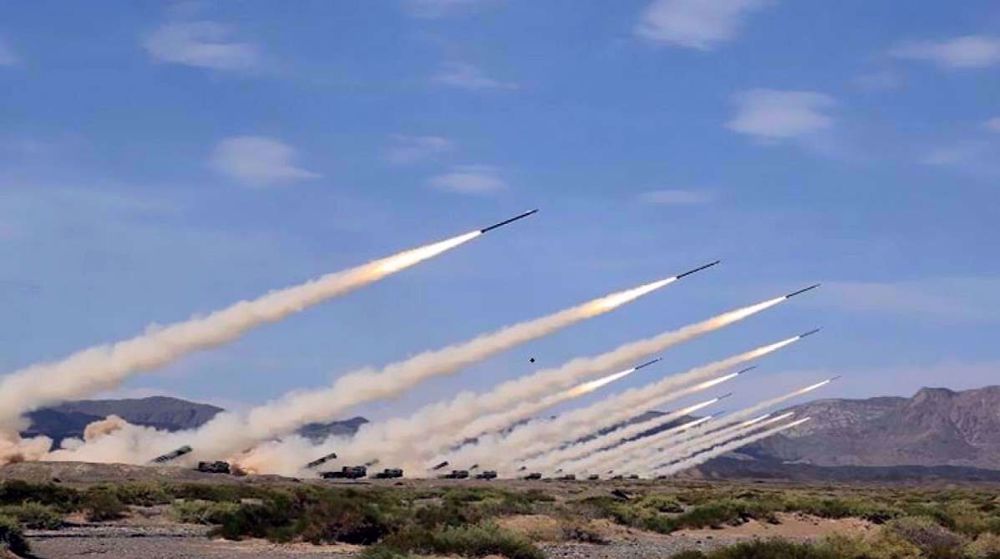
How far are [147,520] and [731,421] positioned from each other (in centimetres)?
7489

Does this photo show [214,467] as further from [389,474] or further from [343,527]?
[343,527]

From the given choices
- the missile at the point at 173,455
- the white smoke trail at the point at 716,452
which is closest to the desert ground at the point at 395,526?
the missile at the point at 173,455

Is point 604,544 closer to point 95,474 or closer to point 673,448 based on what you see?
point 95,474

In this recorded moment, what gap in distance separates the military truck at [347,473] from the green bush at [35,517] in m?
55.5

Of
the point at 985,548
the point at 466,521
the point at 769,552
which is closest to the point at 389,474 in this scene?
the point at 466,521

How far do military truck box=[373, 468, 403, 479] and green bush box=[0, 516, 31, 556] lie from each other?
67.1 meters

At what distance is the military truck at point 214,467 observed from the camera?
77125 mm

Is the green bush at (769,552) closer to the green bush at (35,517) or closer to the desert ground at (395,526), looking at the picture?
the desert ground at (395,526)

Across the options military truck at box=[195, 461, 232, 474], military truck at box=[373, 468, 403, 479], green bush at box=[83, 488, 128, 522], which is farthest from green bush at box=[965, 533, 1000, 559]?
military truck at box=[373, 468, 403, 479]

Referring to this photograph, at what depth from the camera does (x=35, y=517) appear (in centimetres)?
3422

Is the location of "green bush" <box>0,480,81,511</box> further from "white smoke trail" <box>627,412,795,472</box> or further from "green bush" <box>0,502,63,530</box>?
"white smoke trail" <box>627,412,795,472</box>

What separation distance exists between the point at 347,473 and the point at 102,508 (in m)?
52.2

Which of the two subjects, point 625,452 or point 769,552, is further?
point 625,452

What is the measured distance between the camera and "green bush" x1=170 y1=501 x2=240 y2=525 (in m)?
38.2
